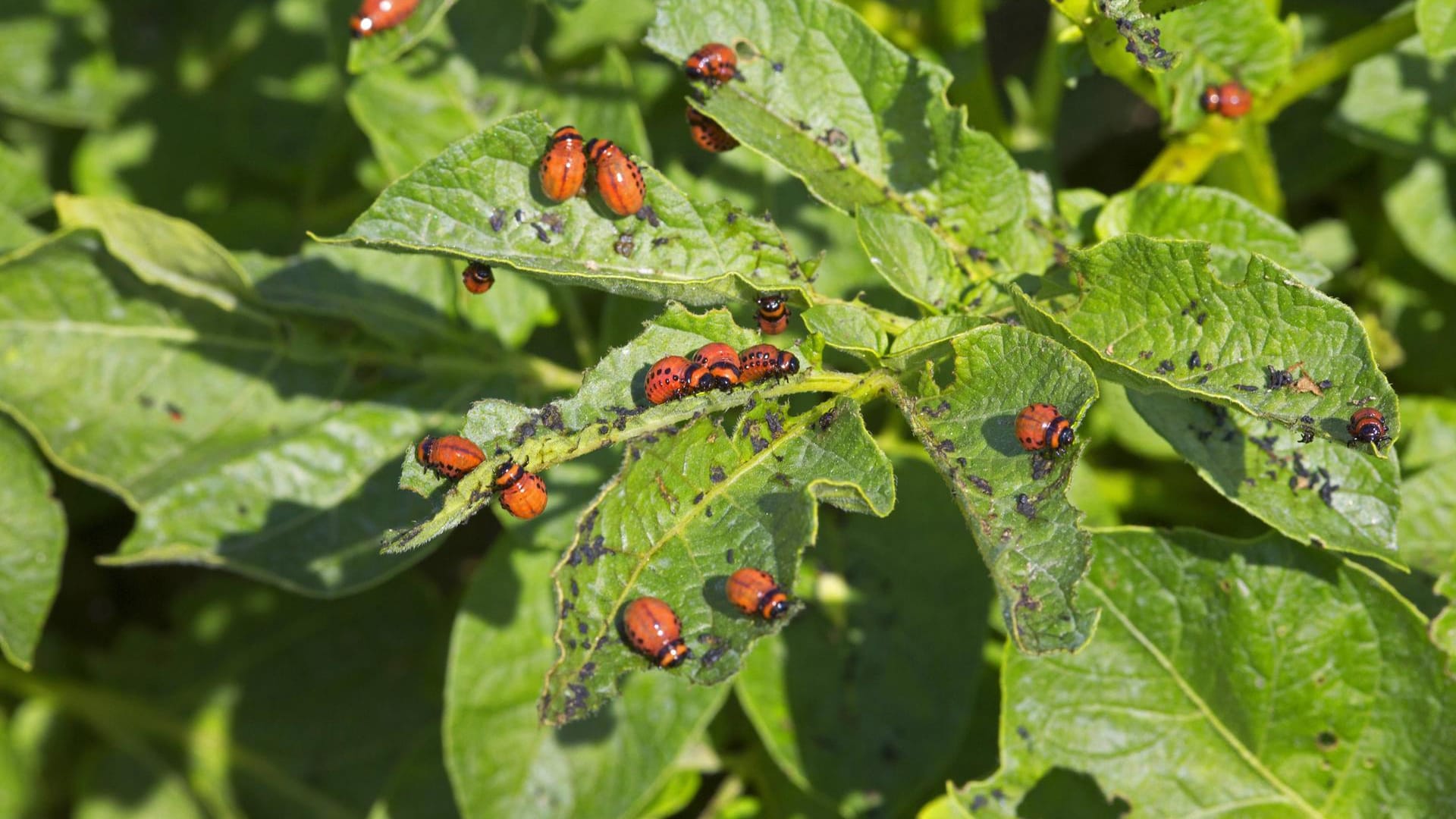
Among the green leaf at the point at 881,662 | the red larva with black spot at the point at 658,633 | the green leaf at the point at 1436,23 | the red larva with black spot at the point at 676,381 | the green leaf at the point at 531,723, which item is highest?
the green leaf at the point at 1436,23

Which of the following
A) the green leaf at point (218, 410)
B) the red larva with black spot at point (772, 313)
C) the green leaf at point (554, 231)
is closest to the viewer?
the green leaf at point (554, 231)

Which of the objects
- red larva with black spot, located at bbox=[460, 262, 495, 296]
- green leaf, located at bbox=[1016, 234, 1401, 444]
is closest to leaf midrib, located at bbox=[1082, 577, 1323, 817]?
green leaf, located at bbox=[1016, 234, 1401, 444]

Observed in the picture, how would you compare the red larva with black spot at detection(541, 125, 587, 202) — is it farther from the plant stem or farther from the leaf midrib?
the plant stem

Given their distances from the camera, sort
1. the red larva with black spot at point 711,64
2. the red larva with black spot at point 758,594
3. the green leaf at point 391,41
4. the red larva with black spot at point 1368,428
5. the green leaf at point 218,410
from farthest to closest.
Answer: the green leaf at point 218,410 < the green leaf at point 391,41 < the red larva with black spot at point 711,64 < the red larva with black spot at point 758,594 < the red larva with black spot at point 1368,428

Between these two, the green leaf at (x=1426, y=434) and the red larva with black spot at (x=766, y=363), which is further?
the green leaf at (x=1426, y=434)

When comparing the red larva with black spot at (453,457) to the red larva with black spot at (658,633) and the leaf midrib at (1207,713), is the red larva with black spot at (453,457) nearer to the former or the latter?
the red larva with black spot at (658,633)

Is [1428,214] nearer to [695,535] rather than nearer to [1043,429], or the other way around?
[1043,429]

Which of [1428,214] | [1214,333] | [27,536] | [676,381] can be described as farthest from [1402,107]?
[27,536]

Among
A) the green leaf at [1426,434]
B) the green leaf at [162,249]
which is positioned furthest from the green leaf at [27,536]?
the green leaf at [1426,434]
